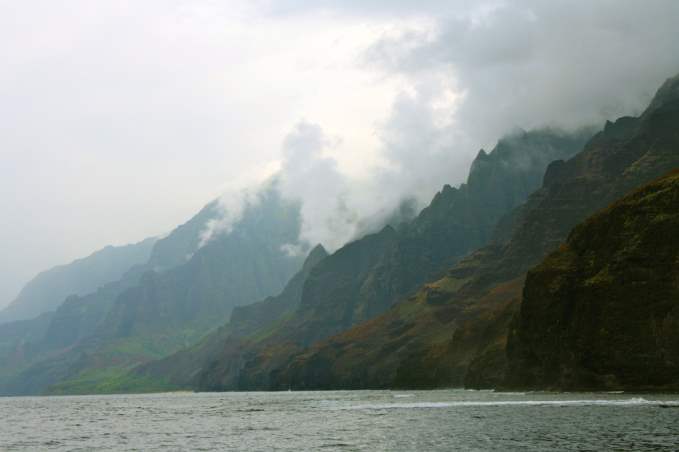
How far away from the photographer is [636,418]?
10006 centimetres

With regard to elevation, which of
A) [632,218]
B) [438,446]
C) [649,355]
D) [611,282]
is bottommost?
[438,446]

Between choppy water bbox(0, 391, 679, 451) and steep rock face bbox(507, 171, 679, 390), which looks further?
steep rock face bbox(507, 171, 679, 390)

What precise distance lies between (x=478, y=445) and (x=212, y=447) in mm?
30235

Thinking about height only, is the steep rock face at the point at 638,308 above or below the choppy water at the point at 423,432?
above

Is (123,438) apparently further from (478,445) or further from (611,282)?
(611,282)

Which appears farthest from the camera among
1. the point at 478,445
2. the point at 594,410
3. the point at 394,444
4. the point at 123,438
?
the point at 594,410

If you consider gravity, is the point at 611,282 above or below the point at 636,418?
above

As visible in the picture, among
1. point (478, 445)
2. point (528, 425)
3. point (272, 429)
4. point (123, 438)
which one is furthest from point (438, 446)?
point (123, 438)

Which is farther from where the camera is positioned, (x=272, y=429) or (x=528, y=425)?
(x=272, y=429)

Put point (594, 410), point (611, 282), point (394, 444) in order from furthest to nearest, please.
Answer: point (611, 282) → point (594, 410) → point (394, 444)

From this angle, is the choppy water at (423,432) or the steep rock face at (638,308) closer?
the choppy water at (423,432)

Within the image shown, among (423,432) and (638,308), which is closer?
(423,432)

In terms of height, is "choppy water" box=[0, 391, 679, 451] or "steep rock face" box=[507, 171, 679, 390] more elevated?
"steep rock face" box=[507, 171, 679, 390]

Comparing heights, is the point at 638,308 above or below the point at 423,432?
above
